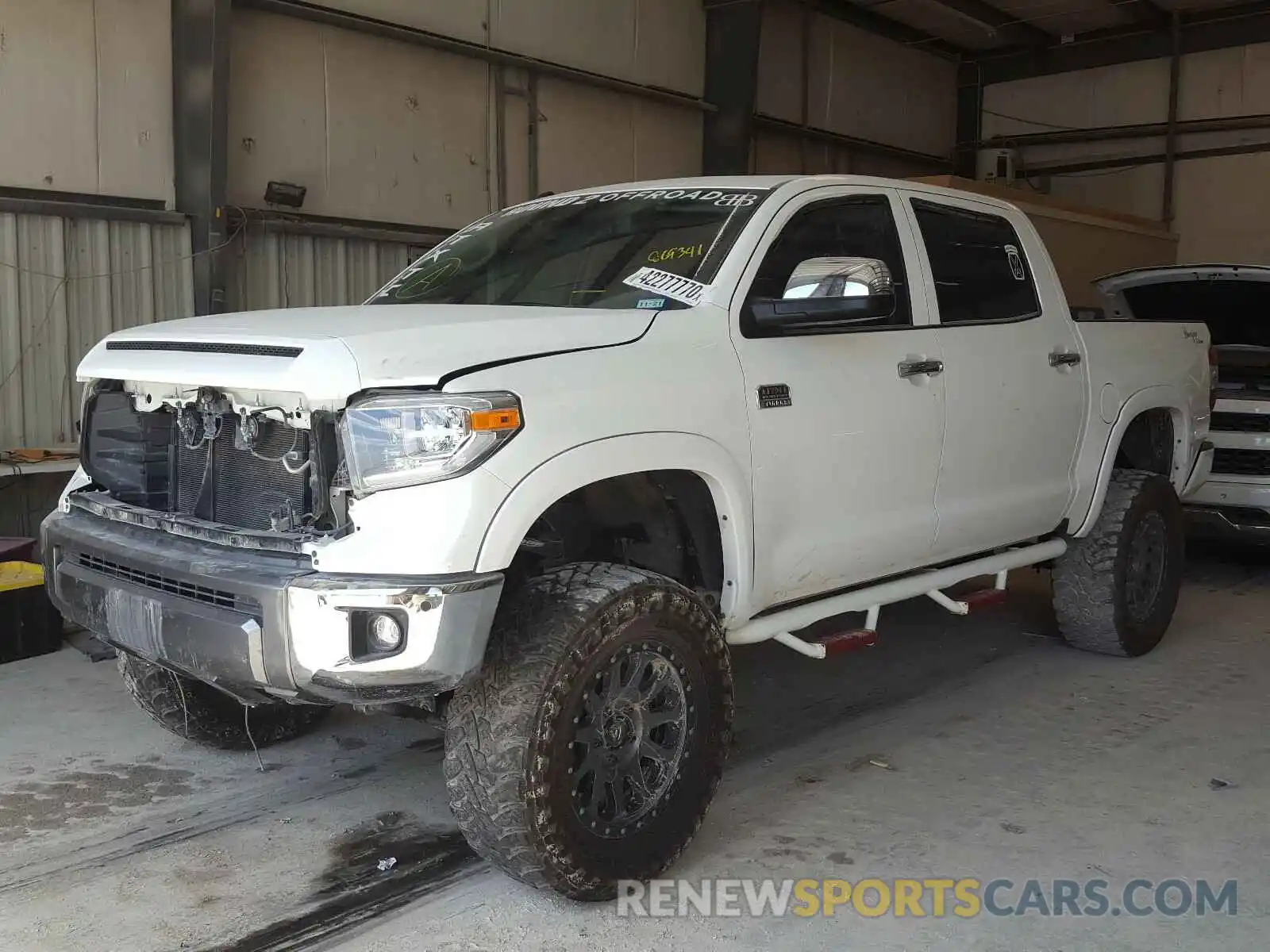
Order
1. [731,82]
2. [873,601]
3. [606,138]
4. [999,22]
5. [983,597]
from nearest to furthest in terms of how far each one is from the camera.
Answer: [873,601] < [983,597] < [606,138] < [731,82] < [999,22]

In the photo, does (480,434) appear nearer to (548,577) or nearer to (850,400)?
(548,577)

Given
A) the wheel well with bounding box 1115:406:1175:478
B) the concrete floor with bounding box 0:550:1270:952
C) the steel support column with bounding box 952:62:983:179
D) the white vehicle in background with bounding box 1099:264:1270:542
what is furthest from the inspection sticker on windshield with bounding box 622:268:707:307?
the steel support column with bounding box 952:62:983:179

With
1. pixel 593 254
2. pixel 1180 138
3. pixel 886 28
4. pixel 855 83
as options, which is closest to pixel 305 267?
pixel 593 254

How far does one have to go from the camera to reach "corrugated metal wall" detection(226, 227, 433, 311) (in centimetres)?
816

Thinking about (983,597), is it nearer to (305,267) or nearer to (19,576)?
(19,576)

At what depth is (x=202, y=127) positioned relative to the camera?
755cm

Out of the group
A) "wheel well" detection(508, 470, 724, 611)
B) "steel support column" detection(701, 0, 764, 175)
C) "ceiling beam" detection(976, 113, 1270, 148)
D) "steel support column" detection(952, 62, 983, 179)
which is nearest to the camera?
"wheel well" detection(508, 470, 724, 611)

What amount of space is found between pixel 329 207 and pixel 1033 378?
5.72 meters

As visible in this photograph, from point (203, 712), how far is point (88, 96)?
15.6 ft

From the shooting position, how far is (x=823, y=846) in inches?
140

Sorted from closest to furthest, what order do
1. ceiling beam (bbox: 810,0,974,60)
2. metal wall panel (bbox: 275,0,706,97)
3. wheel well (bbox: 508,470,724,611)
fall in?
wheel well (bbox: 508,470,724,611), metal wall panel (bbox: 275,0,706,97), ceiling beam (bbox: 810,0,974,60)

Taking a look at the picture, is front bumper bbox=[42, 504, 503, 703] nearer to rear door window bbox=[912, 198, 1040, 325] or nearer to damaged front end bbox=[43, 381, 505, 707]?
damaged front end bbox=[43, 381, 505, 707]

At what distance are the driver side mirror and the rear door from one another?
81 centimetres

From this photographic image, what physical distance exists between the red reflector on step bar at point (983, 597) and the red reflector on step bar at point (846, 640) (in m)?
0.78
